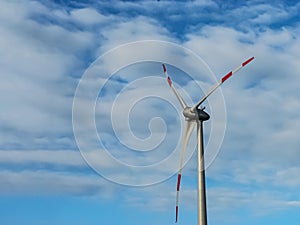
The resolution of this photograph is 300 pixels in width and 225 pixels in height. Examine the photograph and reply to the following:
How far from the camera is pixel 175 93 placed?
316ft

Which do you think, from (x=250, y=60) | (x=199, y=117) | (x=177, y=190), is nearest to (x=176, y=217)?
(x=177, y=190)

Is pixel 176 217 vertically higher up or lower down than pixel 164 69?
lower down

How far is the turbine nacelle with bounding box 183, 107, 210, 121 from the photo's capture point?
89812 millimetres

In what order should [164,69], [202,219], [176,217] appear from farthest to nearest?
[164,69]
[176,217]
[202,219]

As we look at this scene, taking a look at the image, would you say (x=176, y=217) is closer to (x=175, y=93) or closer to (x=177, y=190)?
(x=177, y=190)

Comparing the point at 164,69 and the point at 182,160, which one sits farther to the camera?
the point at 164,69

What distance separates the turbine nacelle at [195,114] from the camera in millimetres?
89812

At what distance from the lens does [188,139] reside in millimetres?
90812

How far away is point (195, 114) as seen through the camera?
89.7 meters

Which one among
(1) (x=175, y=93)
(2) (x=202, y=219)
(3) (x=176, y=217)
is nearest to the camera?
(2) (x=202, y=219)

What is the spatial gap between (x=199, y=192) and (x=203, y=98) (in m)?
18.2

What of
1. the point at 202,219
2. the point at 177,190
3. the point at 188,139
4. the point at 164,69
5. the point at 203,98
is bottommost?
the point at 202,219

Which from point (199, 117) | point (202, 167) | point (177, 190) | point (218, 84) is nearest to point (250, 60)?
point (218, 84)

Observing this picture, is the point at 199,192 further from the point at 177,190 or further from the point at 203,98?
the point at 203,98
